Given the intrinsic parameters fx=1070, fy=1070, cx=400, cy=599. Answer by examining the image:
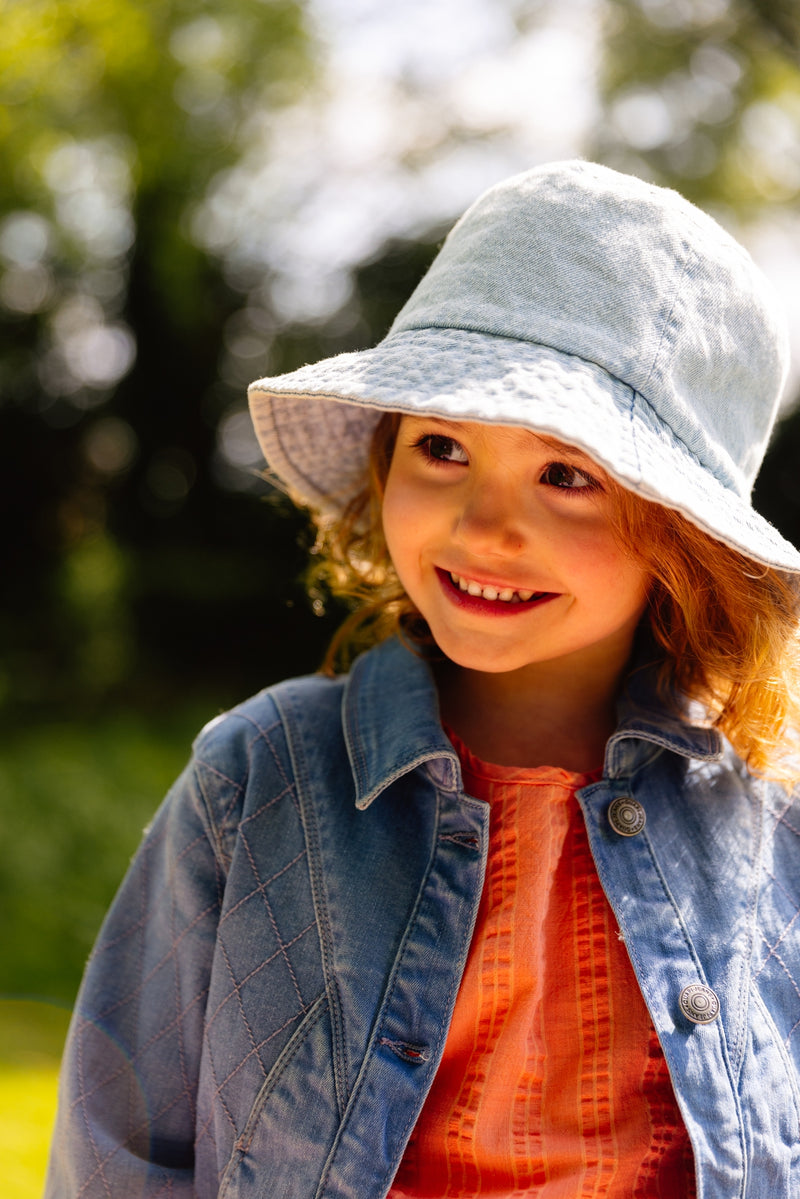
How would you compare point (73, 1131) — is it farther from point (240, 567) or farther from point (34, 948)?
point (240, 567)

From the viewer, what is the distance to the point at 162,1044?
152 cm

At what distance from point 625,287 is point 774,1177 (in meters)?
1.14

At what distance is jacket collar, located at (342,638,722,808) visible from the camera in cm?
148

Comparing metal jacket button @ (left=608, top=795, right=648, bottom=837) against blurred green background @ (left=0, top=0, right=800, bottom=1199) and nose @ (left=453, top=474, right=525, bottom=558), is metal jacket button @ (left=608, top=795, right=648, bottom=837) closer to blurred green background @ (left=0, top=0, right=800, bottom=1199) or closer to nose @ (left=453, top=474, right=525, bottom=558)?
nose @ (left=453, top=474, right=525, bottom=558)

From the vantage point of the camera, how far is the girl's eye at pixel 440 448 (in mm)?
1461

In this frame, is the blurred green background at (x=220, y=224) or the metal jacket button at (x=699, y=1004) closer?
the metal jacket button at (x=699, y=1004)

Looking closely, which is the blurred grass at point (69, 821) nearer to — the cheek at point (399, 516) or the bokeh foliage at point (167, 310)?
the bokeh foliage at point (167, 310)

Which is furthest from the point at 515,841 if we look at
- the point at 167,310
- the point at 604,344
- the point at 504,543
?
the point at 167,310

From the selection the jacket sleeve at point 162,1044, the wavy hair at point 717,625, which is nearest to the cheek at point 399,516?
the wavy hair at point 717,625

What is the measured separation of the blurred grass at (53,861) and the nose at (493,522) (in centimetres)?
226

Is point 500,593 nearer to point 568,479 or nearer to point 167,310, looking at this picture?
point 568,479

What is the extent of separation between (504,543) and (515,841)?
0.43 metres

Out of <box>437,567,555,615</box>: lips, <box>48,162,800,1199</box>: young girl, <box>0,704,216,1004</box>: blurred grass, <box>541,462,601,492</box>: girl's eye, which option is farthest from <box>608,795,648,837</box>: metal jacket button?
<box>0,704,216,1004</box>: blurred grass

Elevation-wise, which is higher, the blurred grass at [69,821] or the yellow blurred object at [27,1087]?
the yellow blurred object at [27,1087]
